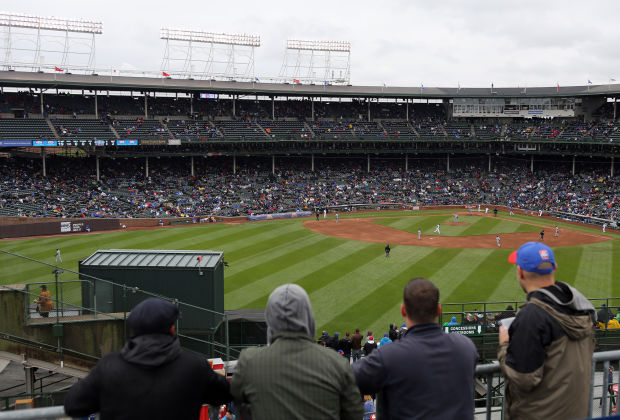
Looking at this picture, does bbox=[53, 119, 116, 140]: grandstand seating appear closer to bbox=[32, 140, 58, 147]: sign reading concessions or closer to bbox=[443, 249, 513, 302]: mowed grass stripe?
bbox=[32, 140, 58, 147]: sign reading concessions

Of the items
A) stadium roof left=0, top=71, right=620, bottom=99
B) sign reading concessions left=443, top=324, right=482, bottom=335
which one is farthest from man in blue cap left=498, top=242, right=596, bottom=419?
stadium roof left=0, top=71, right=620, bottom=99

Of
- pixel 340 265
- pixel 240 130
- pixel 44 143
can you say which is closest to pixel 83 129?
pixel 44 143

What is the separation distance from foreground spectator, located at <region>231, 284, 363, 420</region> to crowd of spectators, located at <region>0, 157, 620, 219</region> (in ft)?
162

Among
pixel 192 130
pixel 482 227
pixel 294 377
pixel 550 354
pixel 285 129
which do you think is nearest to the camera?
pixel 294 377

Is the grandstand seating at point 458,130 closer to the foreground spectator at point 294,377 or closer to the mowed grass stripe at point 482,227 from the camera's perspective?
the mowed grass stripe at point 482,227

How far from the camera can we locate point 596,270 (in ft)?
100

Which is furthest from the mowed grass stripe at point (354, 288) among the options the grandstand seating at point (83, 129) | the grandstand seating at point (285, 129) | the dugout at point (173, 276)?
the grandstand seating at point (83, 129)

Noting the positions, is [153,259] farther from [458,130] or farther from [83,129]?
[458,130]

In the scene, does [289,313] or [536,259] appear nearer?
[289,313]

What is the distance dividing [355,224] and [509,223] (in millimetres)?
15674

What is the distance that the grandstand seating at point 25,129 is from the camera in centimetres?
5475

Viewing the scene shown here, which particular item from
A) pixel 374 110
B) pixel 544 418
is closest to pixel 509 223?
pixel 374 110

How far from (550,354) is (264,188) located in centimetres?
5944

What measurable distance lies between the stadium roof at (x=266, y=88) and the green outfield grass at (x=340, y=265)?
1036 inches
